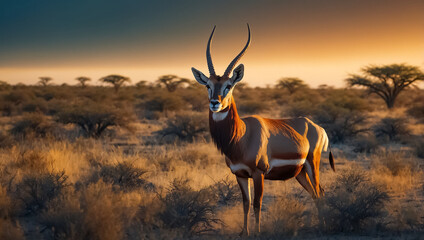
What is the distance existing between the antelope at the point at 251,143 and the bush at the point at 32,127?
11.2 metres

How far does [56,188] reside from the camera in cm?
616

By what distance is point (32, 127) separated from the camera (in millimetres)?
14484

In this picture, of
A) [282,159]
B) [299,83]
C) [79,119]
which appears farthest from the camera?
[299,83]

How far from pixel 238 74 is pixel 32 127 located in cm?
1244

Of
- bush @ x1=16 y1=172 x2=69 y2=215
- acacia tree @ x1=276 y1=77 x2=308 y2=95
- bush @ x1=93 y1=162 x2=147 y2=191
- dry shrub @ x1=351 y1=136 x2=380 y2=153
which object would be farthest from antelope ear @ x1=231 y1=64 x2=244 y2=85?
acacia tree @ x1=276 y1=77 x2=308 y2=95

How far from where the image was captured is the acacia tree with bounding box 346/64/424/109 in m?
33.1

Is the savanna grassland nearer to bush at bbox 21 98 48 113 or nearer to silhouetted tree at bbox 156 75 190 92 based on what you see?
bush at bbox 21 98 48 113

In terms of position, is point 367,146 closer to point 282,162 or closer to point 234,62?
point 282,162

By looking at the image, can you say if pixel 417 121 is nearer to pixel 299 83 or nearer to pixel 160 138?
pixel 160 138

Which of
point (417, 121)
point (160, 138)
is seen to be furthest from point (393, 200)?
point (417, 121)

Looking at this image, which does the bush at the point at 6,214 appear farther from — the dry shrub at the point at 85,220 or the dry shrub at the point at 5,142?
the dry shrub at the point at 5,142

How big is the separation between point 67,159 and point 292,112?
15392 millimetres

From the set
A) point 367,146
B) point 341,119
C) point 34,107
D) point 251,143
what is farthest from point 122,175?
point 34,107

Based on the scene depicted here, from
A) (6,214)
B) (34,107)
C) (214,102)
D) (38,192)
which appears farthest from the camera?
(34,107)
